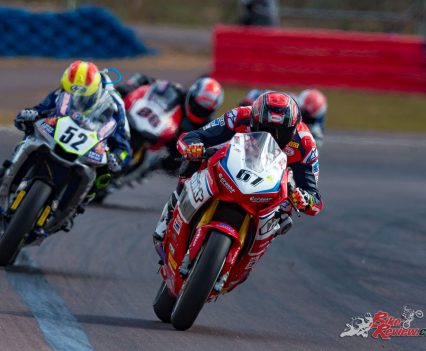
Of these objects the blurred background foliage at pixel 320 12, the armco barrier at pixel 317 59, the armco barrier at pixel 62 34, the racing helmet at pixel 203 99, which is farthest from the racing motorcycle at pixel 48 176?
the blurred background foliage at pixel 320 12

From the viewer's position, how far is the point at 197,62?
27469 mm

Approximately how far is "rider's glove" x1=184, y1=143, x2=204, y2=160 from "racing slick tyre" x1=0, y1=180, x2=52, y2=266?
65.8 inches

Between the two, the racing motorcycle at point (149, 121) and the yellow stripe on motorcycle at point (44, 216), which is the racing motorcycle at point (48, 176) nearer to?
the yellow stripe on motorcycle at point (44, 216)

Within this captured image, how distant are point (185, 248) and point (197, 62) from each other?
2073 cm

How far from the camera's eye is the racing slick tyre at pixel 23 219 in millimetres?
8289

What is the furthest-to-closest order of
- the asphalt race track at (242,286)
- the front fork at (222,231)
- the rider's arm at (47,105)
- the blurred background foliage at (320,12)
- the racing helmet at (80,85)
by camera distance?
the blurred background foliage at (320,12) < the rider's arm at (47,105) < the racing helmet at (80,85) < the asphalt race track at (242,286) < the front fork at (222,231)

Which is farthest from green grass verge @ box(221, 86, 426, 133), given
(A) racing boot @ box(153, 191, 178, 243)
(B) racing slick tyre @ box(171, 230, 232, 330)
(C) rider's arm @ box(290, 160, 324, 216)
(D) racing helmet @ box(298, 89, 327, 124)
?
(B) racing slick tyre @ box(171, 230, 232, 330)

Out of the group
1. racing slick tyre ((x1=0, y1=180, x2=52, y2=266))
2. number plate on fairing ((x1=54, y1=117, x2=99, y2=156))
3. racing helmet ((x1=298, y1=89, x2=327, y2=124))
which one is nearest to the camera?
racing slick tyre ((x1=0, y1=180, x2=52, y2=266))

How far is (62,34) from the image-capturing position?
2469 cm

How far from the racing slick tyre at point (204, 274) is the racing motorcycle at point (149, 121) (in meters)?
6.10

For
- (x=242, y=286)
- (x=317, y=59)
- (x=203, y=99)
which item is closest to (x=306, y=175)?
(x=242, y=286)

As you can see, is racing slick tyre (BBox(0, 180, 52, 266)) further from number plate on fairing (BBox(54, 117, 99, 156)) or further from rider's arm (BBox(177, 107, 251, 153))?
rider's arm (BBox(177, 107, 251, 153))

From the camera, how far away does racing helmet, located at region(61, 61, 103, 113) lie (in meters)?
8.95

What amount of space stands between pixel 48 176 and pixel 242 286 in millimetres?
1763
